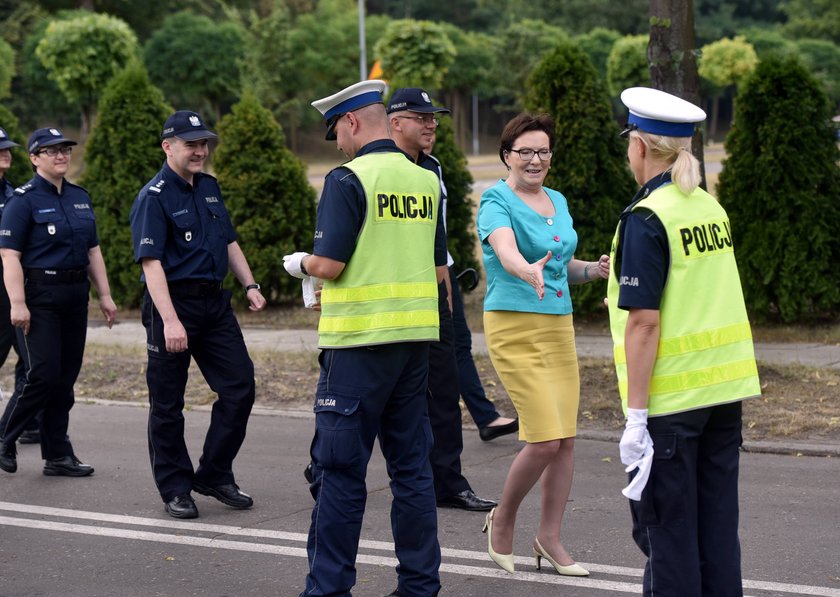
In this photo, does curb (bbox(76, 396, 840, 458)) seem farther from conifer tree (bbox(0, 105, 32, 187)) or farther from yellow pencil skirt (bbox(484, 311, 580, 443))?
conifer tree (bbox(0, 105, 32, 187))

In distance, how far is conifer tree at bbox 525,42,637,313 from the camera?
11.7m

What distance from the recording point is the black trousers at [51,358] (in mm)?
6934

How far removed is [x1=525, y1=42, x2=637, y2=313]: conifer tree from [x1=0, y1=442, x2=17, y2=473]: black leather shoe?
6.17m

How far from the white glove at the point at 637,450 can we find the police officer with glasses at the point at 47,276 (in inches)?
170

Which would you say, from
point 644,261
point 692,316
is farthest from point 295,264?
point 692,316

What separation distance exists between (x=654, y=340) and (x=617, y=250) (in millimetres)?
320

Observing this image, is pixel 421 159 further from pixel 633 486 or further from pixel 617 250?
pixel 633 486

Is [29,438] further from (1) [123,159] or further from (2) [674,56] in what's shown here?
(1) [123,159]

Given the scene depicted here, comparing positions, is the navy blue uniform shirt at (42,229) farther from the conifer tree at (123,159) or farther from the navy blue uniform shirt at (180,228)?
the conifer tree at (123,159)

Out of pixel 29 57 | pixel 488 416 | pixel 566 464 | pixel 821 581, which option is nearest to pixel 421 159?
pixel 566 464

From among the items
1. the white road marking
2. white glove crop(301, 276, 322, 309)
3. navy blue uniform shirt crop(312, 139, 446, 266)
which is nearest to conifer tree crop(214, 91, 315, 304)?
the white road marking

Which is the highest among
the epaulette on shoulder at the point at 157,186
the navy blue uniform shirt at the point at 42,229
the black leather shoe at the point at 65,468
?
the epaulette on shoulder at the point at 157,186

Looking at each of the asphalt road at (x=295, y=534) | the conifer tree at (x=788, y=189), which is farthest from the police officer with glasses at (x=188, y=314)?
the conifer tree at (x=788, y=189)

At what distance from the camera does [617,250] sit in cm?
376
